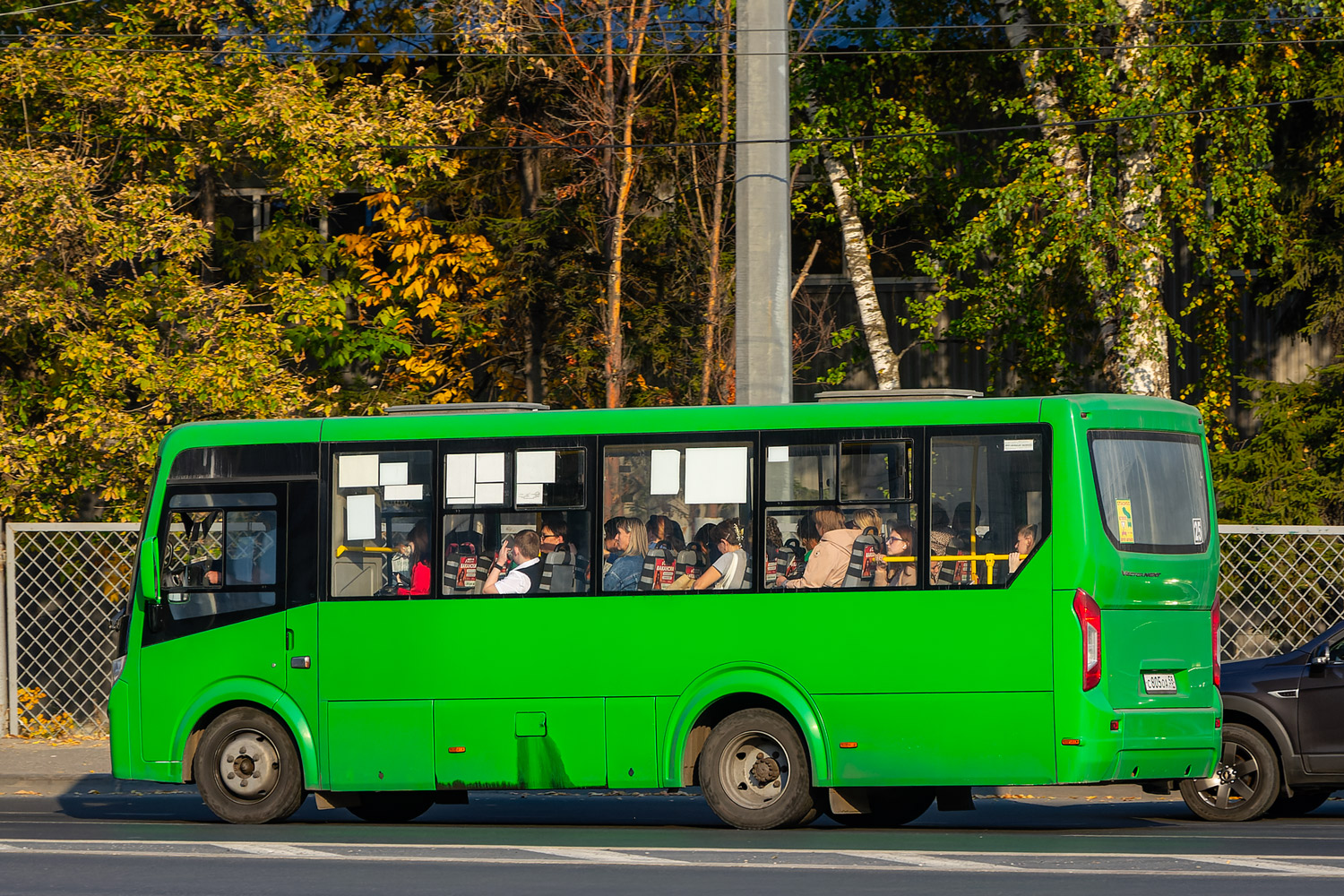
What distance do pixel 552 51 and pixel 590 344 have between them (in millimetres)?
3661

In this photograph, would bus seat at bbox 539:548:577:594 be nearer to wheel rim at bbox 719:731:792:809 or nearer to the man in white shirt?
the man in white shirt

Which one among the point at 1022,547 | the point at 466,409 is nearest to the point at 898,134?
the point at 466,409

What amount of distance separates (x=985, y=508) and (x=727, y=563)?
165 centimetres

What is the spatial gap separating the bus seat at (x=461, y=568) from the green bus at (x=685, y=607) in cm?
2

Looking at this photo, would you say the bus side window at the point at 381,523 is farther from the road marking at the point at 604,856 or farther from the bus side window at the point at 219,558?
the road marking at the point at 604,856

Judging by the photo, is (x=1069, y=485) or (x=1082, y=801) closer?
(x=1069, y=485)

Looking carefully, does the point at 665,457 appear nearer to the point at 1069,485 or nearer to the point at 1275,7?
the point at 1069,485

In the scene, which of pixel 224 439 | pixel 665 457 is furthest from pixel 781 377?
pixel 224 439

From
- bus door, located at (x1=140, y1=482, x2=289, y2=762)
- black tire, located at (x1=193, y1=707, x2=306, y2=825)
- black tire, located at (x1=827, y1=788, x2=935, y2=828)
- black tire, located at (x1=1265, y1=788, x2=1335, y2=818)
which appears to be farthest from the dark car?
bus door, located at (x1=140, y1=482, x2=289, y2=762)

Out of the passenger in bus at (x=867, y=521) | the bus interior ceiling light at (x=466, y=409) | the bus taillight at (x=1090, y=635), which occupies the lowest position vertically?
the bus taillight at (x=1090, y=635)

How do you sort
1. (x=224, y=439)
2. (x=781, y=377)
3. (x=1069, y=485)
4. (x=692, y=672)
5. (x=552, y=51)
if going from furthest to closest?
(x=552, y=51)
(x=781, y=377)
(x=224, y=439)
(x=692, y=672)
(x=1069, y=485)

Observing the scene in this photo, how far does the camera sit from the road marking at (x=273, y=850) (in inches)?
408

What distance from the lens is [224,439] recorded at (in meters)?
12.7

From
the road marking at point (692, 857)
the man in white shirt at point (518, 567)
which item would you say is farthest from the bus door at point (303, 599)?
the road marking at point (692, 857)
